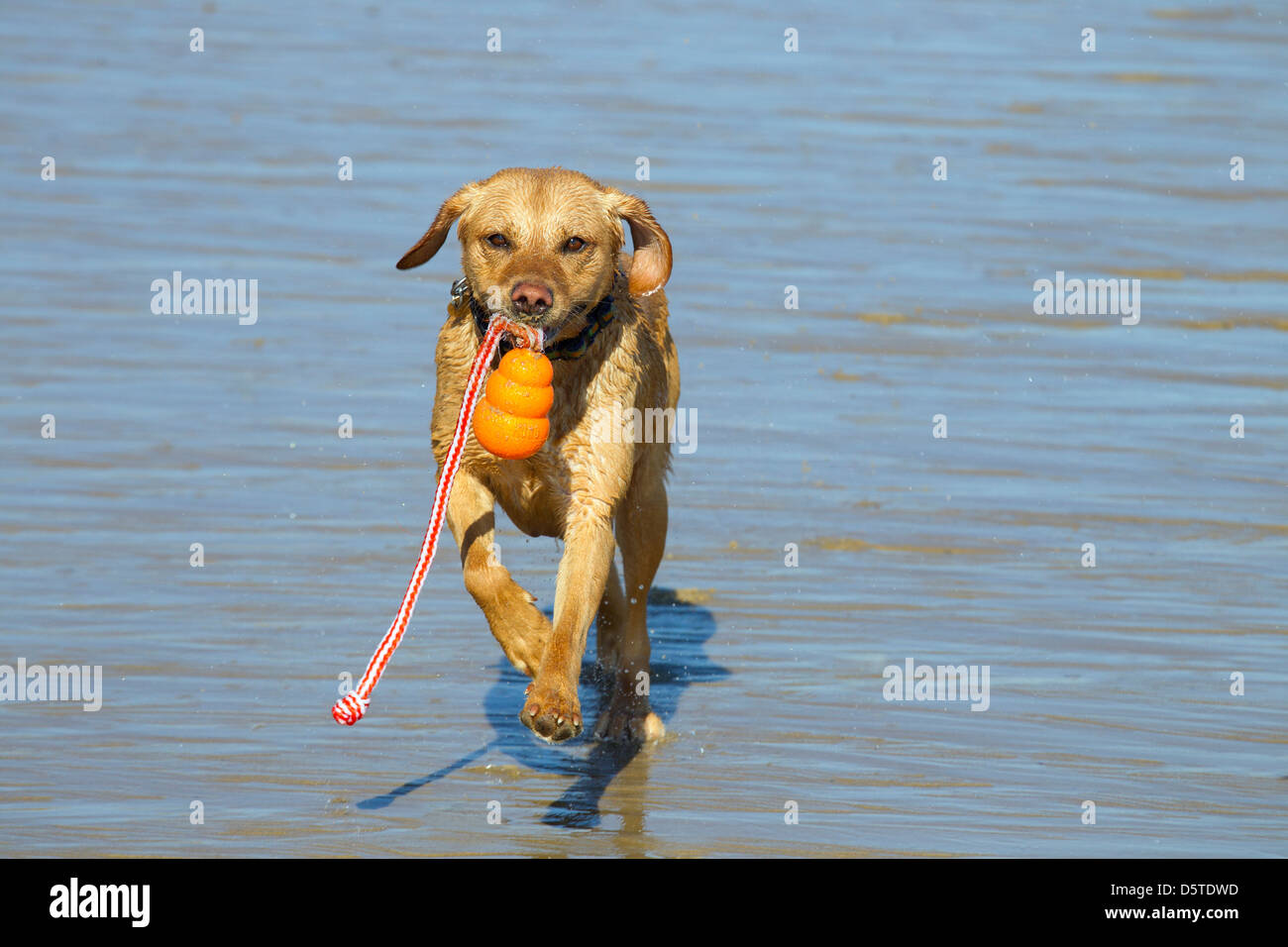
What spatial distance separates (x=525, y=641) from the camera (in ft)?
19.4

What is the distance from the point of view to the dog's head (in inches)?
230

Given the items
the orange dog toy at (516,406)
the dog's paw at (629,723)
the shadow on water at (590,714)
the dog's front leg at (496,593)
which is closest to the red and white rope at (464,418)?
the orange dog toy at (516,406)

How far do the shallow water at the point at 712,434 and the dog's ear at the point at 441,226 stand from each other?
64.4 inches

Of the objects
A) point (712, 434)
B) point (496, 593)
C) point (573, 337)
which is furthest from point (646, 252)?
point (712, 434)

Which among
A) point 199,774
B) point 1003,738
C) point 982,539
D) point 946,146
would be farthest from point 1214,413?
point 199,774

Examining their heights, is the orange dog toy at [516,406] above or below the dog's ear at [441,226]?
below

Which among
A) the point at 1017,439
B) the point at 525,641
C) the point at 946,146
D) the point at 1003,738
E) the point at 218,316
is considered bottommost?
the point at 1003,738

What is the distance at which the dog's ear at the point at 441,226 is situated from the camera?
6188mm

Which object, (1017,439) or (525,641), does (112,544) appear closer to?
(525,641)

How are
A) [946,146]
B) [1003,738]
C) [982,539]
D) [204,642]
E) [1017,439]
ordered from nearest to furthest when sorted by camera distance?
[1003,738] < [204,642] < [982,539] < [1017,439] < [946,146]

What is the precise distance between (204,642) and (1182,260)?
7879 millimetres

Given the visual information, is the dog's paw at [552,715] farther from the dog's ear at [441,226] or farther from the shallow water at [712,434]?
the dog's ear at [441,226]

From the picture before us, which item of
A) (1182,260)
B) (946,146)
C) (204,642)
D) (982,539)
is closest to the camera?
(204,642)

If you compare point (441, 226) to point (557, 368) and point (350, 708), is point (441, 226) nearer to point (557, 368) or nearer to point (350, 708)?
point (557, 368)
